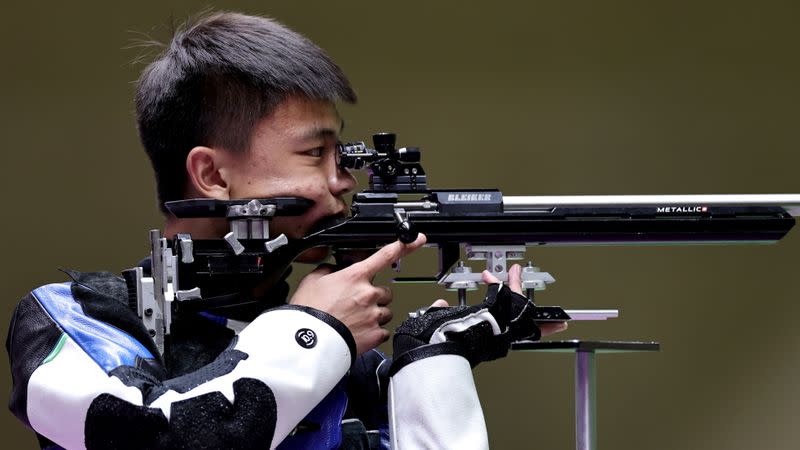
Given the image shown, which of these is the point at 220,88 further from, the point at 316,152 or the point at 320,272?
the point at 320,272

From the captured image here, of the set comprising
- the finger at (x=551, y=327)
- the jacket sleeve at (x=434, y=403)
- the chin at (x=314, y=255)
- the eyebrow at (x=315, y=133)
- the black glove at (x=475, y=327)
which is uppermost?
the eyebrow at (x=315, y=133)

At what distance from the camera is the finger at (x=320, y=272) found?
1.81 metres

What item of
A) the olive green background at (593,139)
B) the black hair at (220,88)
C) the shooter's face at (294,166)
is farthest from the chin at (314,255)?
the olive green background at (593,139)

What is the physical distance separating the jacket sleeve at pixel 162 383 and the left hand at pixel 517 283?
0.33 metres

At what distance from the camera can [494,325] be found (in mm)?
1798

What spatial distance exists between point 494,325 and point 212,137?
0.62m

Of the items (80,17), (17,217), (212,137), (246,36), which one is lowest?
(17,217)

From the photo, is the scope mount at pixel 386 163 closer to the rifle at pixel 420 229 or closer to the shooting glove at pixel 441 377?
the rifle at pixel 420 229

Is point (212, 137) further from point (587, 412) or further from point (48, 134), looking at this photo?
point (48, 134)

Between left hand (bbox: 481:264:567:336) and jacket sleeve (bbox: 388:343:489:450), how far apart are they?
24 centimetres

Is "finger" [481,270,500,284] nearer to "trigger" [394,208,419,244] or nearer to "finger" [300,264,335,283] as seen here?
"trigger" [394,208,419,244]

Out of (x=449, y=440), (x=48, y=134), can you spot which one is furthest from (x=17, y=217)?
(x=449, y=440)

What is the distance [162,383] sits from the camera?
62.9 inches

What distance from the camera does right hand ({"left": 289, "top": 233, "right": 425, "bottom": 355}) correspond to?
5.72 ft
